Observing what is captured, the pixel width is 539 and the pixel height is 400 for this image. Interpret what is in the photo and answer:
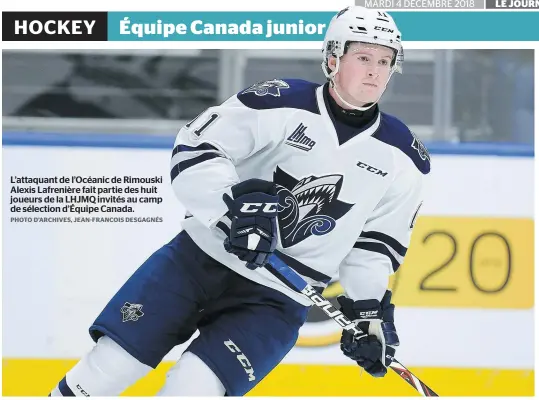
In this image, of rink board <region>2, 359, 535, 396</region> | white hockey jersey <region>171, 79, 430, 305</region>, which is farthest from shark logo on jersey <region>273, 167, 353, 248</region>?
rink board <region>2, 359, 535, 396</region>

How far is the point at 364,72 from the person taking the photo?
8.59ft

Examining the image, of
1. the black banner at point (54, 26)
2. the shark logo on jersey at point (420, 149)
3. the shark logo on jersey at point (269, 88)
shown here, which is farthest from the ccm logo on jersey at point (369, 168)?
the black banner at point (54, 26)

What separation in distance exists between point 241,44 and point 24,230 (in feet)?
3.80

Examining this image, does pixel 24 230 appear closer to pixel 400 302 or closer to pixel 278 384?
pixel 278 384

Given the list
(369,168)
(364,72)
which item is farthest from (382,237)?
(364,72)

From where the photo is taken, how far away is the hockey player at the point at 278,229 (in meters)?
2.51

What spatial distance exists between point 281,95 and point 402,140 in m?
0.39

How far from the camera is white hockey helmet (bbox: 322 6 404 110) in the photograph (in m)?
2.62

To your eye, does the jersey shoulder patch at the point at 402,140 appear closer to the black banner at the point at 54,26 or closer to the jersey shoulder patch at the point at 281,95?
the jersey shoulder patch at the point at 281,95

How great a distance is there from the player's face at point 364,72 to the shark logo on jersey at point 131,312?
84cm

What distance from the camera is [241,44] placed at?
12.3 feet

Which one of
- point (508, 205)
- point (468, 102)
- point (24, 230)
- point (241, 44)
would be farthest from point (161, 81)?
point (508, 205)

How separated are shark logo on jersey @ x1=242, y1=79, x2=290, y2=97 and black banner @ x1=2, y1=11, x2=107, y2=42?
1205 mm

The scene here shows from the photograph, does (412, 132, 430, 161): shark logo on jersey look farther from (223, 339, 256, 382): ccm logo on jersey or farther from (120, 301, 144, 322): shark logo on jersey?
(120, 301, 144, 322): shark logo on jersey
